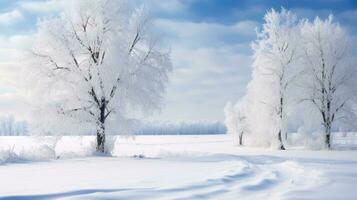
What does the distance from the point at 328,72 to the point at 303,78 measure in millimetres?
2255

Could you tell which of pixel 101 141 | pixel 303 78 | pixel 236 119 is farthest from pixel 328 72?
pixel 236 119

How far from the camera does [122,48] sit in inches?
1022

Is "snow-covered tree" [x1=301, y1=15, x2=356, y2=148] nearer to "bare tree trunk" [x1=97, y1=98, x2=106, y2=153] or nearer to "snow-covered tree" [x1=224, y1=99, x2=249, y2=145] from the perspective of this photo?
"bare tree trunk" [x1=97, y1=98, x2=106, y2=153]

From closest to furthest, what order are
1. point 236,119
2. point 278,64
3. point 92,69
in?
point 92,69 < point 278,64 < point 236,119

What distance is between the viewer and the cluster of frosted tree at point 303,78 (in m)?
38.7

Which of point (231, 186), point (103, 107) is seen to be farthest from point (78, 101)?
point (231, 186)

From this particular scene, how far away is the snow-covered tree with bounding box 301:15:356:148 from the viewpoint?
38656mm

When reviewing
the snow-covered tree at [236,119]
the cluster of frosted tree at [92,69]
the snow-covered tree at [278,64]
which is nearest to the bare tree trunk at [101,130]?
the cluster of frosted tree at [92,69]

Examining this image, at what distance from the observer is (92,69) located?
25.2 metres

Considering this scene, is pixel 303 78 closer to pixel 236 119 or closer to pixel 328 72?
pixel 328 72

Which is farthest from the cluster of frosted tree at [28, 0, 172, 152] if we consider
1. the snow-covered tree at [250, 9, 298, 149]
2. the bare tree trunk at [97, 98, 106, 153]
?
the snow-covered tree at [250, 9, 298, 149]

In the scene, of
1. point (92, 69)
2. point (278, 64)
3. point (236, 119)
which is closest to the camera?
point (92, 69)

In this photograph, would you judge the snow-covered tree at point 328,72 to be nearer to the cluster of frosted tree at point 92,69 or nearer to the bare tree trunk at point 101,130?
the cluster of frosted tree at point 92,69

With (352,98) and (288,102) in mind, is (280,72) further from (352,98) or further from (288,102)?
(352,98)
